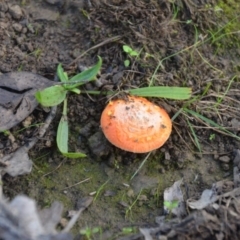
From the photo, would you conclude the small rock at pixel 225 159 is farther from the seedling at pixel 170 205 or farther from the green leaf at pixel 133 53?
the green leaf at pixel 133 53

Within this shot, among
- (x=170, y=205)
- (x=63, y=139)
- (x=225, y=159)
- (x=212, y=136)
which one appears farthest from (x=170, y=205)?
(x=63, y=139)

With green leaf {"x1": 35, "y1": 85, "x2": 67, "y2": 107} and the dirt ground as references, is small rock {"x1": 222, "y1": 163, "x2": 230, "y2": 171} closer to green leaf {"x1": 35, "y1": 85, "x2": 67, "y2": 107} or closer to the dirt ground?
→ the dirt ground

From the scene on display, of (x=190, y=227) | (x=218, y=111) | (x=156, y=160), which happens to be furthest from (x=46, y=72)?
(x=190, y=227)

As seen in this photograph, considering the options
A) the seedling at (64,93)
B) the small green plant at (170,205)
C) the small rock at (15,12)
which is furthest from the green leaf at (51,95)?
the small green plant at (170,205)

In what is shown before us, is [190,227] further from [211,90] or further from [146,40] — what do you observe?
[146,40]

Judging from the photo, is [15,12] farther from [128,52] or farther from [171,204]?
[171,204]

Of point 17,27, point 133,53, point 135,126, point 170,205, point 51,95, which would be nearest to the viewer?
point 170,205
